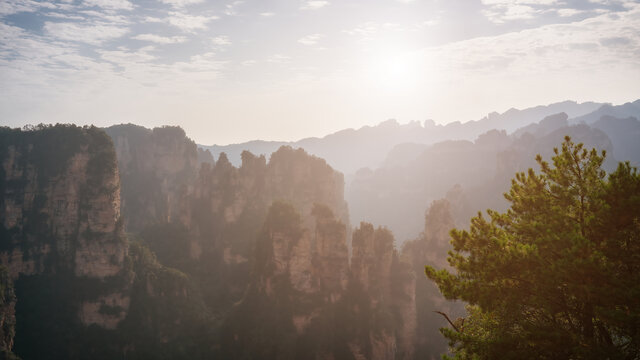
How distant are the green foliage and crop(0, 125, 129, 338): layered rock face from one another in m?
65.9

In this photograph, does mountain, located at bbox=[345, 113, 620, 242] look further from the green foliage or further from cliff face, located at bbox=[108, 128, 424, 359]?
the green foliage

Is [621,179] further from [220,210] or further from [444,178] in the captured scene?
[444,178]

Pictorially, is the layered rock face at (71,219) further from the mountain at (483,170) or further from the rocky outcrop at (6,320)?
the mountain at (483,170)

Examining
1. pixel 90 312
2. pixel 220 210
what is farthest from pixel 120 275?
pixel 220 210

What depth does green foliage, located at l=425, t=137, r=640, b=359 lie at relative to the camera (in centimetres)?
1374

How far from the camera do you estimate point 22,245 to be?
66.3m

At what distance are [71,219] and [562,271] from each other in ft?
254

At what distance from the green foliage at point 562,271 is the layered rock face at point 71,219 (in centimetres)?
6594

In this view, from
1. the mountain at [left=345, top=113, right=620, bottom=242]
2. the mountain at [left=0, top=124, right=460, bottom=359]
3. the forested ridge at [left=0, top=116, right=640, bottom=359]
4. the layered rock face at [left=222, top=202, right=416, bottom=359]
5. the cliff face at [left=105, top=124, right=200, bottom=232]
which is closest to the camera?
the forested ridge at [left=0, top=116, right=640, bottom=359]

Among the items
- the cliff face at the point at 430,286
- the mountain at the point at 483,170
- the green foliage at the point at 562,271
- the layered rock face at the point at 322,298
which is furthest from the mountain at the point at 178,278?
the mountain at the point at 483,170

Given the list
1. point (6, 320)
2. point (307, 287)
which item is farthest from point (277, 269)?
point (6, 320)

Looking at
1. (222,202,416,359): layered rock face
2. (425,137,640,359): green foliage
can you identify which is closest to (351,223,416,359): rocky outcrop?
(222,202,416,359): layered rock face

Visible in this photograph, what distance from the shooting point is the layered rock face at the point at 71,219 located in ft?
213

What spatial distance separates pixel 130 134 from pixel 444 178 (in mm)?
152727
